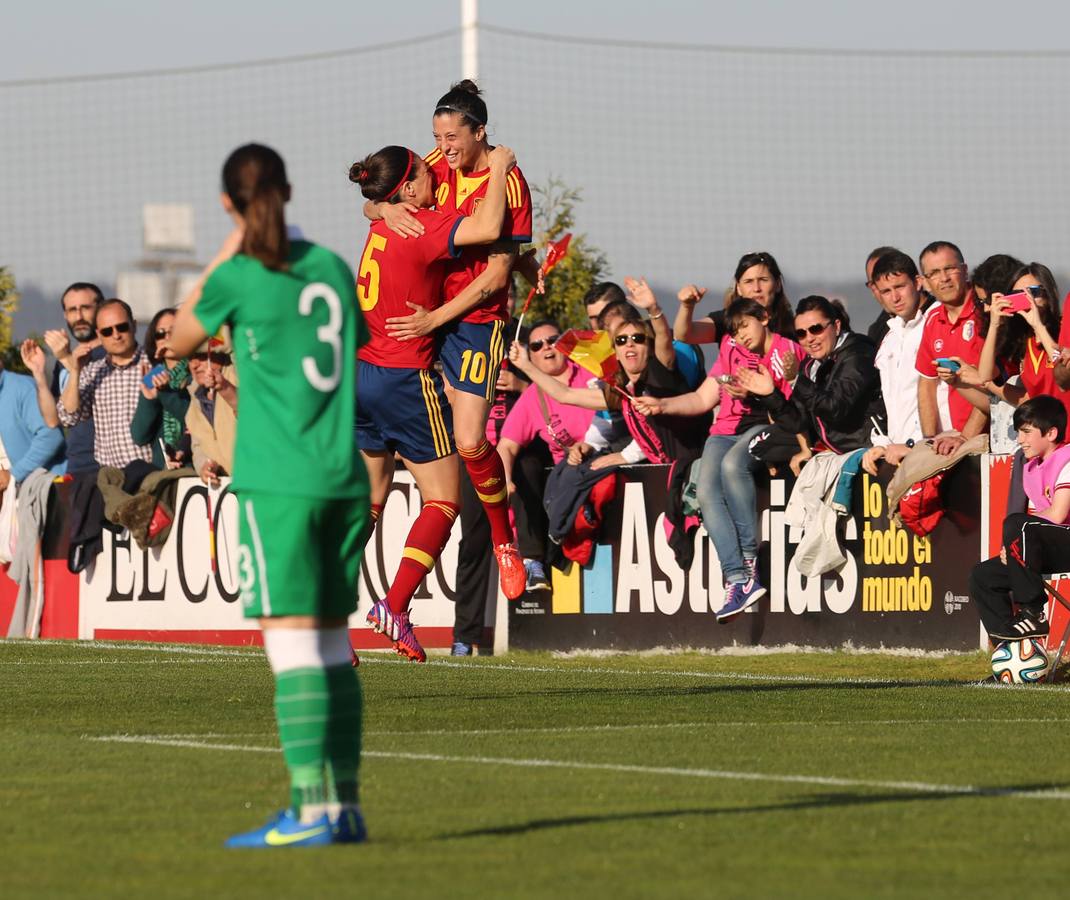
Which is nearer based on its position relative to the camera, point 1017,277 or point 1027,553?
point 1027,553

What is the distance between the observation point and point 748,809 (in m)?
6.75

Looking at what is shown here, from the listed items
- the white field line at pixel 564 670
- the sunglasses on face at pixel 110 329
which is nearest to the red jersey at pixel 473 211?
the white field line at pixel 564 670

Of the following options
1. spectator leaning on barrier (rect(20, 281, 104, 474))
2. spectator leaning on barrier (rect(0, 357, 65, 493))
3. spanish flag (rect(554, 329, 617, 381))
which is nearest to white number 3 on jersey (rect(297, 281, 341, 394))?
spanish flag (rect(554, 329, 617, 381))

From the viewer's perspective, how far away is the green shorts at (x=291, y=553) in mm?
6109

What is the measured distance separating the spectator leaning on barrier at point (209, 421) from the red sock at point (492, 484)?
6.18 metres

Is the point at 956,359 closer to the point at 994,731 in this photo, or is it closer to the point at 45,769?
the point at 994,731

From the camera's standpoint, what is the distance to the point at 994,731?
30.9 feet

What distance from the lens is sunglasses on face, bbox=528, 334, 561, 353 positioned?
17.0 meters

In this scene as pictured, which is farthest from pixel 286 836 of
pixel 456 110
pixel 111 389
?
pixel 111 389

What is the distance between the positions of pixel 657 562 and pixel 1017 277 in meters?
3.79

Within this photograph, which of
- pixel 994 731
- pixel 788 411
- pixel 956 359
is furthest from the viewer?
pixel 788 411

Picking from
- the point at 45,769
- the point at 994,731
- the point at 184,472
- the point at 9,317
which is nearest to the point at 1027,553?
the point at 994,731

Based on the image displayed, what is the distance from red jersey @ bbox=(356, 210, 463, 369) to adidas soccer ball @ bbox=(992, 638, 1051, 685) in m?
3.80

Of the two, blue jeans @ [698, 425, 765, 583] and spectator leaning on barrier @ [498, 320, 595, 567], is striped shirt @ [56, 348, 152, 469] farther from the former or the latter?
blue jeans @ [698, 425, 765, 583]
